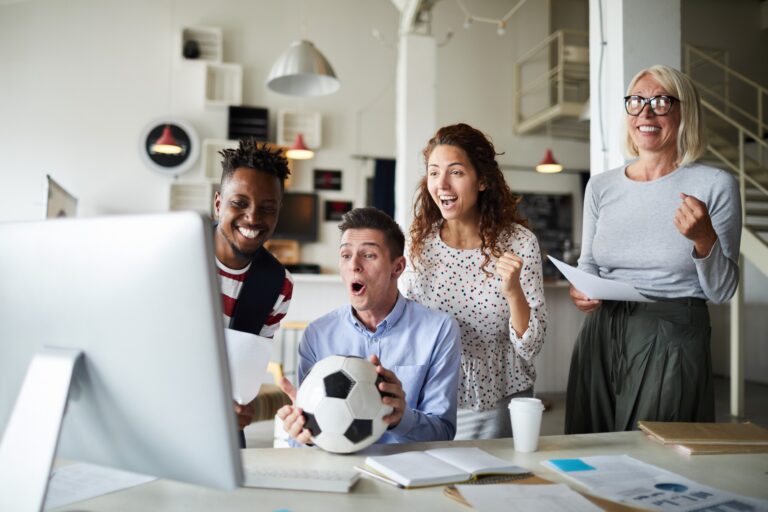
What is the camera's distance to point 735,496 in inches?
38.5

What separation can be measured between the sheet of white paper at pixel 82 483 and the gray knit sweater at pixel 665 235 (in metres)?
1.41

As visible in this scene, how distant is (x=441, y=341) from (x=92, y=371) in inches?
38.9

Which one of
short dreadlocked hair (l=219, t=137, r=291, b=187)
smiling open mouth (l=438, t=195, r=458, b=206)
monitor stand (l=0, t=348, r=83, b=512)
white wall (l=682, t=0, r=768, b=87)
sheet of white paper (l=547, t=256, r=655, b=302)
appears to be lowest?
monitor stand (l=0, t=348, r=83, b=512)

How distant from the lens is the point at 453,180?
1.88 m

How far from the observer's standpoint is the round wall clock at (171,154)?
695cm

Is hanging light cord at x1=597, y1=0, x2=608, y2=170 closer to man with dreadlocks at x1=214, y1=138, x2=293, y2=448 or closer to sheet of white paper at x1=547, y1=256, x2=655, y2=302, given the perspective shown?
sheet of white paper at x1=547, y1=256, x2=655, y2=302

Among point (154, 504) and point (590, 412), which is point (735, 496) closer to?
point (590, 412)

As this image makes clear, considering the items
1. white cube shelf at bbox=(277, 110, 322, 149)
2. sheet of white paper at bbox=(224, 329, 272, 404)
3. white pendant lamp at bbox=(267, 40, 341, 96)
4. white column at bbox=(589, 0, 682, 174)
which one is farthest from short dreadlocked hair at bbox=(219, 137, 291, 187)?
white cube shelf at bbox=(277, 110, 322, 149)

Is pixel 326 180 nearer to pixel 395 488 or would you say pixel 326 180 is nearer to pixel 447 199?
pixel 447 199

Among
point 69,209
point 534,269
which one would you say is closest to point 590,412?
point 534,269

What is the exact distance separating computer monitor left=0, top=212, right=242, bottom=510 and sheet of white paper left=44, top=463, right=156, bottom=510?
0.21 meters

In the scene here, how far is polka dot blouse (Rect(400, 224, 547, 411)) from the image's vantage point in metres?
1.84

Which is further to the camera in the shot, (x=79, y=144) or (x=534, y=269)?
(x=79, y=144)

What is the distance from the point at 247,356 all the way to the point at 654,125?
1308 mm
